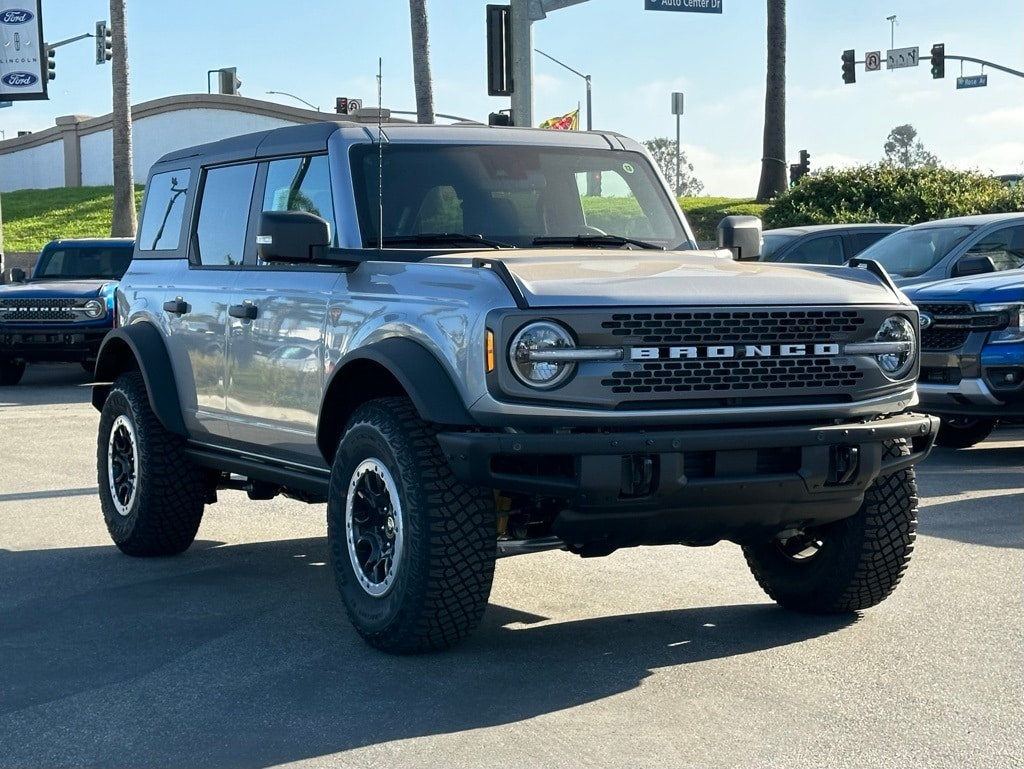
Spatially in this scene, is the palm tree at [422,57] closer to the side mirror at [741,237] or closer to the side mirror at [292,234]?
the side mirror at [741,237]

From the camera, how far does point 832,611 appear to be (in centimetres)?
670

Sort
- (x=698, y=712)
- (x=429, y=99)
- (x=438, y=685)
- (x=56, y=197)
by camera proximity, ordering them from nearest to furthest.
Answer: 1. (x=698, y=712)
2. (x=438, y=685)
3. (x=429, y=99)
4. (x=56, y=197)

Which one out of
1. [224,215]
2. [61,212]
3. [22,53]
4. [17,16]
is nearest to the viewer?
[224,215]

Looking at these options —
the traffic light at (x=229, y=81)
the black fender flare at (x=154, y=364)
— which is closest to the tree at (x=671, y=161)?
the traffic light at (x=229, y=81)

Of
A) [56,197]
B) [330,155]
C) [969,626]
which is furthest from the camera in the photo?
[56,197]

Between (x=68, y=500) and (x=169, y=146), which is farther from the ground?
(x=169, y=146)

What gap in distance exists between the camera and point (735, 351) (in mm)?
5809

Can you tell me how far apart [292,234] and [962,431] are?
7.75 meters

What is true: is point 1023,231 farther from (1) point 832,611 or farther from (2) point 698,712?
(2) point 698,712

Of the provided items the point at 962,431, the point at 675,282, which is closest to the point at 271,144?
the point at 675,282

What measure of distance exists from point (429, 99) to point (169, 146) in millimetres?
28657

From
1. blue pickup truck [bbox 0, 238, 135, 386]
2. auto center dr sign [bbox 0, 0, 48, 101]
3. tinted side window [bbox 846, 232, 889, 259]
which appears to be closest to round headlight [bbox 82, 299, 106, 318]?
blue pickup truck [bbox 0, 238, 135, 386]

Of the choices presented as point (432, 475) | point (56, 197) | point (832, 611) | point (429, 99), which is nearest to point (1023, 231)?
point (832, 611)

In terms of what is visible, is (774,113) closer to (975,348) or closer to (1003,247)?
(1003,247)
